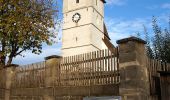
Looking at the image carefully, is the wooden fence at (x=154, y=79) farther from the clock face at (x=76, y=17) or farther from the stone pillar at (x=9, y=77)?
the clock face at (x=76, y=17)

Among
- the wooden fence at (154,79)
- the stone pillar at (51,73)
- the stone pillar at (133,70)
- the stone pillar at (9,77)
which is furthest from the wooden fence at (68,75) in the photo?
the wooden fence at (154,79)

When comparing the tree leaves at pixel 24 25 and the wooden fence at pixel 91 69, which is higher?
the tree leaves at pixel 24 25

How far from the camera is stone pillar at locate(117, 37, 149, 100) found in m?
9.00

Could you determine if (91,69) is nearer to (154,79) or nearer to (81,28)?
(154,79)

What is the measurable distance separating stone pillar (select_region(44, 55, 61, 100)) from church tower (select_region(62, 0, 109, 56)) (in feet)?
137

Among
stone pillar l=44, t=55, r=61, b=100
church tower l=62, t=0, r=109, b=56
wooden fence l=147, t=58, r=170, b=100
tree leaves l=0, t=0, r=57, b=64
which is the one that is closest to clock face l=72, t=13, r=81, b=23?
church tower l=62, t=0, r=109, b=56

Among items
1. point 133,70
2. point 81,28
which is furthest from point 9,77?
point 81,28

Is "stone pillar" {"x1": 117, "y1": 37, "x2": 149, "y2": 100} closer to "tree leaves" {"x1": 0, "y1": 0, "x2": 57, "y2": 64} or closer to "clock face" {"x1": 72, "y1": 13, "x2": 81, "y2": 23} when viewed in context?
"tree leaves" {"x1": 0, "y1": 0, "x2": 57, "y2": 64}

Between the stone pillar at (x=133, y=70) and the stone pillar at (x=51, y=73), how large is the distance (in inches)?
150

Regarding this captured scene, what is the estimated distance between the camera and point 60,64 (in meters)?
12.5

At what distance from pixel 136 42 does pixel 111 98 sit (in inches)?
77.7

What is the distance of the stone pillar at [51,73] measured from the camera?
40.8ft

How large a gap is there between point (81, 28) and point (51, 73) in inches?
1789

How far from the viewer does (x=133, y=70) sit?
9117mm
